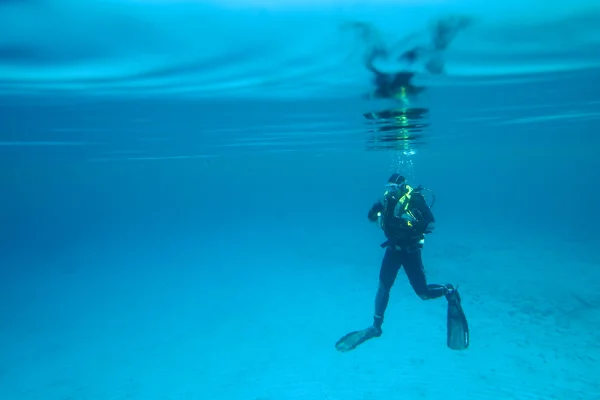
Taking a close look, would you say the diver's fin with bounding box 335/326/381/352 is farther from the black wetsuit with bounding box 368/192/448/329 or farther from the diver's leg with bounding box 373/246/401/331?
the black wetsuit with bounding box 368/192/448/329

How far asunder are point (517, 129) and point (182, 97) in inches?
726

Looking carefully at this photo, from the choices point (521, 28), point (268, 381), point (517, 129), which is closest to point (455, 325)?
point (268, 381)

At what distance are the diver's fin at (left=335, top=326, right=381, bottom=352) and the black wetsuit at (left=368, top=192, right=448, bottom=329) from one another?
68 cm

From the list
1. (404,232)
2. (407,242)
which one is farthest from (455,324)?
(404,232)

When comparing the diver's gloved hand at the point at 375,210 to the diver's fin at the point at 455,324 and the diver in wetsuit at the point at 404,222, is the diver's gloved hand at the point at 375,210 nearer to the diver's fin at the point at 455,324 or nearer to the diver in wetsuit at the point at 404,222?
the diver in wetsuit at the point at 404,222

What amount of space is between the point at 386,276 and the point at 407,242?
0.92 meters

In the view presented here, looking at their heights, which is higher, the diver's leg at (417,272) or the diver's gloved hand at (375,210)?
the diver's gloved hand at (375,210)

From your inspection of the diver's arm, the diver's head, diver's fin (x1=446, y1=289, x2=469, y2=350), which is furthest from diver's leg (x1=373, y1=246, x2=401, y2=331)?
diver's fin (x1=446, y1=289, x2=469, y2=350)

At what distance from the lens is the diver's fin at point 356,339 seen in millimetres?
8758

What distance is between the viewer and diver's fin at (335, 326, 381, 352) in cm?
876

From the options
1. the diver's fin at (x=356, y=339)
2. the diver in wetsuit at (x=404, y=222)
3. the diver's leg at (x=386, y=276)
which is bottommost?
the diver's fin at (x=356, y=339)

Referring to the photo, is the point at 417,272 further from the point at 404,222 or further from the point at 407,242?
the point at 404,222

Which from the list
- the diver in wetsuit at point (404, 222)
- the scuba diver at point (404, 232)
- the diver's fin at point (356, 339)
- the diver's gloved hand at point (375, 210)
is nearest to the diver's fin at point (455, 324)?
the scuba diver at point (404, 232)

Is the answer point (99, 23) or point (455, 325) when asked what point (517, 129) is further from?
point (99, 23)
